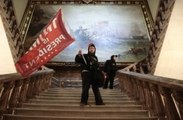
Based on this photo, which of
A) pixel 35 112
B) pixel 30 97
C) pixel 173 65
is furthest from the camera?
pixel 173 65

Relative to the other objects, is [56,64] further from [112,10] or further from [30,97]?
[30,97]

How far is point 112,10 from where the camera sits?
15031mm

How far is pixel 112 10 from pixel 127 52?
2.58 m

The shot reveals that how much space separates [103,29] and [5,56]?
6.05 meters

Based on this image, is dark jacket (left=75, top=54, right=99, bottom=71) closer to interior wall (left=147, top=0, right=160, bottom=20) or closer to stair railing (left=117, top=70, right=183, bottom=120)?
stair railing (left=117, top=70, right=183, bottom=120)

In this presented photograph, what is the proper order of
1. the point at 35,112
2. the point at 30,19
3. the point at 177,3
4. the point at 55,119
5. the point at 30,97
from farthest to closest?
1. the point at 30,19
2. the point at 177,3
3. the point at 30,97
4. the point at 35,112
5. the point at 55,119

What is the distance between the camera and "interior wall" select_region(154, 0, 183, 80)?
7918 mm

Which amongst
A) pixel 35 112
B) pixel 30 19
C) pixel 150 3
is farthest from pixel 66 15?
pixel 35 112

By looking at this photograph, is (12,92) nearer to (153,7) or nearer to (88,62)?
(88,62)

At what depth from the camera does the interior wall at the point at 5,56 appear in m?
9.19

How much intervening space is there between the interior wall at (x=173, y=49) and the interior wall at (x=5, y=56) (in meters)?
4.70

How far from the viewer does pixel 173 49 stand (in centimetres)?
859

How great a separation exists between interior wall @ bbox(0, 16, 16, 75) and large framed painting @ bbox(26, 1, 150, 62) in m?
4.08

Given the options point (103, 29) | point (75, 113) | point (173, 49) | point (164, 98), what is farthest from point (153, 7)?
point (164, 98)
